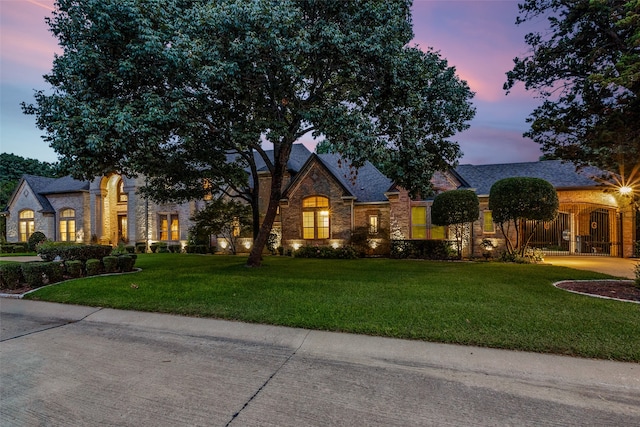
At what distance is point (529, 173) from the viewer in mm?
19016

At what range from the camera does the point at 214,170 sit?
1330 cm

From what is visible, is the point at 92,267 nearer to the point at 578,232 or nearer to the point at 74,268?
the point at 74,268

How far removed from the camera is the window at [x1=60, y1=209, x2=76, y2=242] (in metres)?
26.2

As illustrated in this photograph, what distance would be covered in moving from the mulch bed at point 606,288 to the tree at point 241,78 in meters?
4.80

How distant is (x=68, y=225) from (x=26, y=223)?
169 inches

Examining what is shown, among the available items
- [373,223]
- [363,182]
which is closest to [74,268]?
[373,223]

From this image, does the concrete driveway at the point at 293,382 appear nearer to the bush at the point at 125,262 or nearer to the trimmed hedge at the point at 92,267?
the trimmed hedge at the point at 92,267

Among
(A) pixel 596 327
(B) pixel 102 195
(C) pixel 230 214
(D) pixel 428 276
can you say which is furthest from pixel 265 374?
A: (B) pixel 102 195

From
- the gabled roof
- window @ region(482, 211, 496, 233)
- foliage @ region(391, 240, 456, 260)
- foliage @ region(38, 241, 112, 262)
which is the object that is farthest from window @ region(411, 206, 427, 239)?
the gabled roof

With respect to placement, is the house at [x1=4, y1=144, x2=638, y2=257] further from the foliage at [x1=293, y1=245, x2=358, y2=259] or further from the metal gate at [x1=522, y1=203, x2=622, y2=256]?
the foliage at [x1=293, y1=245, x2=358, y2=259]

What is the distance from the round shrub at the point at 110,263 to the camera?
11134 millimetres

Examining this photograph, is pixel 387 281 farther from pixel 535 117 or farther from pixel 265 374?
pixel 535 117

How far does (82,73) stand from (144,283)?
6000mm

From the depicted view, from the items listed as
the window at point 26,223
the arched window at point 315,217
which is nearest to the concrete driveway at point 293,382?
the arched window at point 315,217
